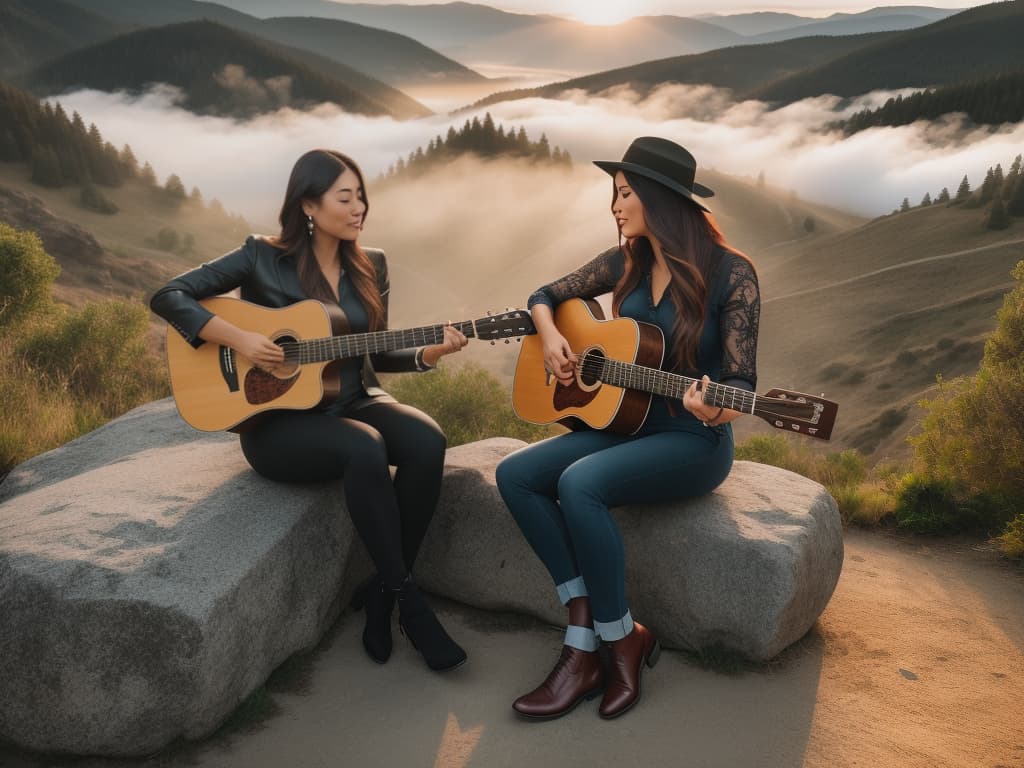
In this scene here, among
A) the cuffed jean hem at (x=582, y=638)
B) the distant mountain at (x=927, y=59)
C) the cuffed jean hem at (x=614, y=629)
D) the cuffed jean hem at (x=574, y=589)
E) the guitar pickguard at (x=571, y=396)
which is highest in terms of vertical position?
the distant mountain at (x=927, y=59)

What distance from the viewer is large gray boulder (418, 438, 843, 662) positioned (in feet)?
11.8

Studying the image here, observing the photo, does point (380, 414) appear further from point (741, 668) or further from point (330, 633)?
point (741, 668)

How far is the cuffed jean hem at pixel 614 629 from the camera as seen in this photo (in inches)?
131

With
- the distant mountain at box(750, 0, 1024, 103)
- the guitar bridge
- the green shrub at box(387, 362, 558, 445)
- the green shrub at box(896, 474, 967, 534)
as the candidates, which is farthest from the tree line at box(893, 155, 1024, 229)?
the guitar bridge

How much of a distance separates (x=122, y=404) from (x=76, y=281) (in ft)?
82.0

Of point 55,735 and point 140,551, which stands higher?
point 140,551

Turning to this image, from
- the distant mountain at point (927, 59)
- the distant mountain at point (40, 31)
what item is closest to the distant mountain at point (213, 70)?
the distant mountain at point (40, 31)

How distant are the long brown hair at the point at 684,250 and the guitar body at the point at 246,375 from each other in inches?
64.5

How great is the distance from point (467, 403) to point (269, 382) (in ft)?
20.9

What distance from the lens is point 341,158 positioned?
3.99 m

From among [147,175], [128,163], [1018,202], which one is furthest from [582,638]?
[147,175]

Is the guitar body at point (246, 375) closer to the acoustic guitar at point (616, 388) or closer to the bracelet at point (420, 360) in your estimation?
the bracelet at point (420, 360)

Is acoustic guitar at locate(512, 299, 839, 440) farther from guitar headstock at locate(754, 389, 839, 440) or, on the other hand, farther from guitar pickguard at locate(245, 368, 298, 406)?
guitar pickguard at locate(245, 368, 298, 406)

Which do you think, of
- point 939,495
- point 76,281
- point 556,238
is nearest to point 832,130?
point 556,238
